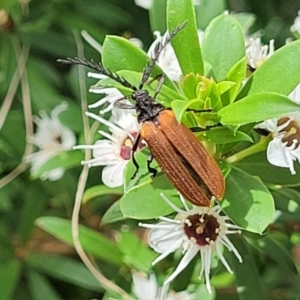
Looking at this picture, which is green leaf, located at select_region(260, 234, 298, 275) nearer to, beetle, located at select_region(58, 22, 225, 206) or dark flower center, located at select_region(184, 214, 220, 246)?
dark flower center, located at select_region(184, 214, 220, 246)

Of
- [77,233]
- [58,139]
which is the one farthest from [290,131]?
[58,139]

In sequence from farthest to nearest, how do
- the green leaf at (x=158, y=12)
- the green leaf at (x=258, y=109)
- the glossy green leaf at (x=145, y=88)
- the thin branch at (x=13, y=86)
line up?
the thin branch at (x=13, y=86)
the green leaf at (x=158, y=12)
the glossy green leaf at (x=145, y=88)
the green leaf at (x=258, y=109)

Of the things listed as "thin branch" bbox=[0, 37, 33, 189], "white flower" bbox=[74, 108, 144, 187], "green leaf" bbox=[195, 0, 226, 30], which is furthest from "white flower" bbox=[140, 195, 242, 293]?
"thin branch" bbox=[0, 37, 33, 189]

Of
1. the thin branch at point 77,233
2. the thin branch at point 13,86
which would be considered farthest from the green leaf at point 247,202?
the thin branch at point 13,86

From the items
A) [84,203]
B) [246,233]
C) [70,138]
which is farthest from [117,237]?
[246,233]

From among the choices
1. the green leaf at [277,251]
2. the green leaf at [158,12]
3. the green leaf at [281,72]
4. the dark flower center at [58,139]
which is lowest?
the green leaf at [277,251]

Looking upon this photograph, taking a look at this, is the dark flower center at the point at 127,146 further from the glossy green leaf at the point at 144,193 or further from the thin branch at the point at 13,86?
the thin branch at the point at 13,86
